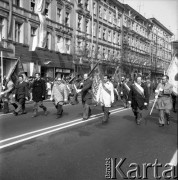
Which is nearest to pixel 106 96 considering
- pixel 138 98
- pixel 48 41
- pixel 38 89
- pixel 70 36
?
pixel 138 98

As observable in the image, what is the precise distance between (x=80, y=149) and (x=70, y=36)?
3060 centimetres

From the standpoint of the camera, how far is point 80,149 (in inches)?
247

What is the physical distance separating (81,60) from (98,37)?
8626 millimetres

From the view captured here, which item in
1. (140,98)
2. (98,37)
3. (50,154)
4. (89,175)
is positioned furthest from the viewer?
(98,37)

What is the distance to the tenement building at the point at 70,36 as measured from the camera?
25906 millimetres

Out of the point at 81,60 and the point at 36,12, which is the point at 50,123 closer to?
the point at 36,12

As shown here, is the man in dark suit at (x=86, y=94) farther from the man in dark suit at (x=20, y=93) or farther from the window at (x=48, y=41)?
the window at (x=48, y=41)

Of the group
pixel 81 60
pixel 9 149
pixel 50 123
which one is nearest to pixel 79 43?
pixel 81 60

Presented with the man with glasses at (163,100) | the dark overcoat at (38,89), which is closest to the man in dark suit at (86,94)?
the dark overcoat at (38,89)

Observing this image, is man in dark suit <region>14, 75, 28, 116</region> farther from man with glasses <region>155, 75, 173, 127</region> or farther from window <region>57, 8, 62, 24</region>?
window <region>57, 8, 62, 24</region>

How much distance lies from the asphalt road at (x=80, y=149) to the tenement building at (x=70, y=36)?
9083 mm

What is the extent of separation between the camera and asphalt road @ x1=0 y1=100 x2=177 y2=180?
4.70 m

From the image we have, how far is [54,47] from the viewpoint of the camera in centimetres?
3269

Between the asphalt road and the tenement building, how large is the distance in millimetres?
9083
